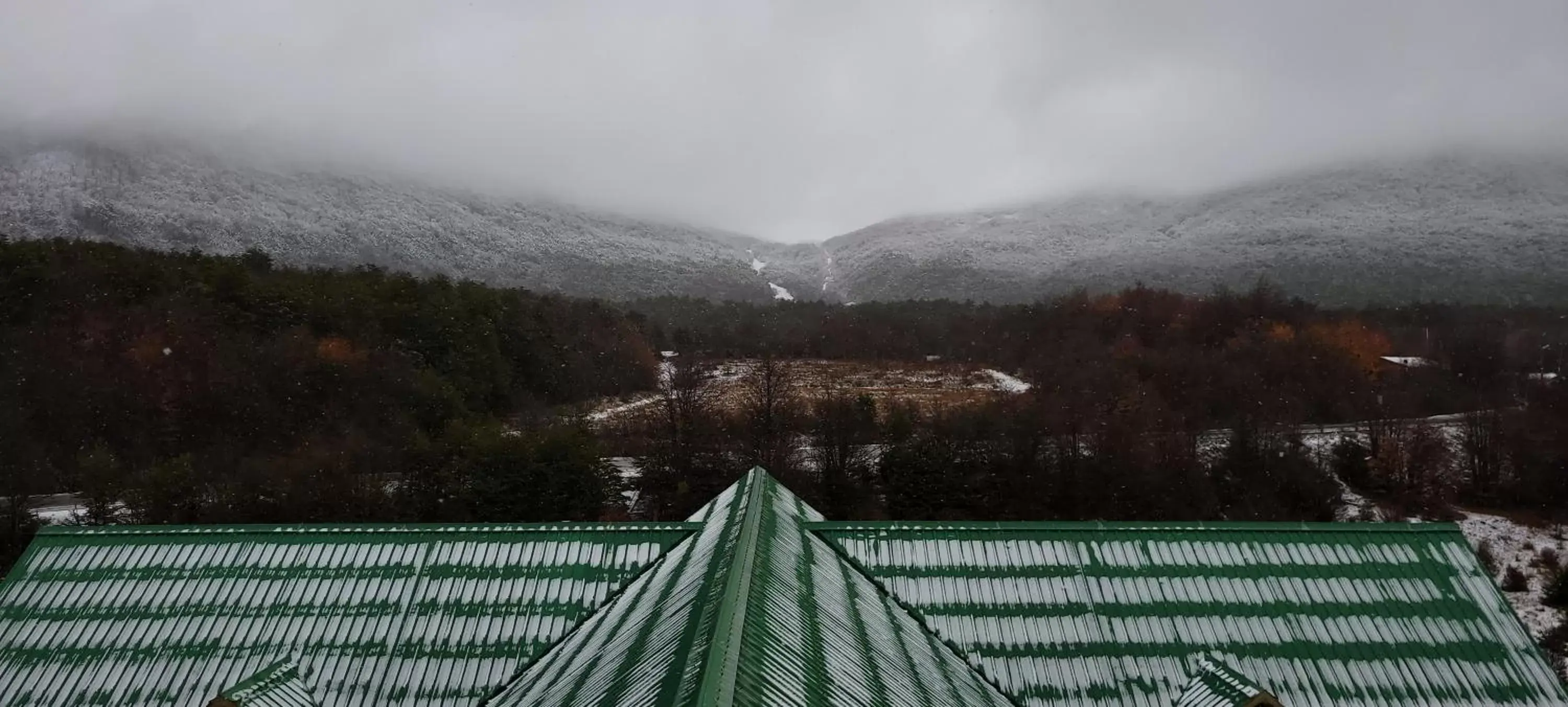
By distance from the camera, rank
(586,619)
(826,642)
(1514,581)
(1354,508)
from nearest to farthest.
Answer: (826,642) → (586,619) → (1514,581) → (1354,508)

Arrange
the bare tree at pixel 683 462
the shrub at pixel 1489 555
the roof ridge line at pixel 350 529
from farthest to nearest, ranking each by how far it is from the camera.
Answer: the bare tree at pixel 683 462, the shrub at pixel 1489 555, the roof ridge line at pixel 350 529

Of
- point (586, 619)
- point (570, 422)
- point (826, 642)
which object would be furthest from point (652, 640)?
point (570, 422)

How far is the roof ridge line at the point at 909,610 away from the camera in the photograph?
1197 centimetres

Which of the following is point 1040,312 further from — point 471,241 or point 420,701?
point 471,241

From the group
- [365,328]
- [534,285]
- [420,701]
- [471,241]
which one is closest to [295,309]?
[365,328]

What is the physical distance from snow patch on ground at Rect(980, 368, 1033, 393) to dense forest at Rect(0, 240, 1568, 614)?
148 centimetres

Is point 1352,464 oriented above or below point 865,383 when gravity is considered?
below

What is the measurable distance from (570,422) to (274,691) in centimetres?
2805

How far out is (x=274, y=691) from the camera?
34.9ft

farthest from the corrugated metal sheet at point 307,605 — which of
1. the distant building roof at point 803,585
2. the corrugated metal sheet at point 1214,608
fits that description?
the corrugated metal sheet at point 1214,608

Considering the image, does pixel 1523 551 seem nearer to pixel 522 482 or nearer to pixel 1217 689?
pixel 1217 689

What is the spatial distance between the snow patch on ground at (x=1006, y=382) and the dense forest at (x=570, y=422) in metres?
1.48

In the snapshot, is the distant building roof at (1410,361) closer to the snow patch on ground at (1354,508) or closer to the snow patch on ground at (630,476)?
the snow patch on ground at (1354,508)

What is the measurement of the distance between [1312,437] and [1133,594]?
3399 cm
